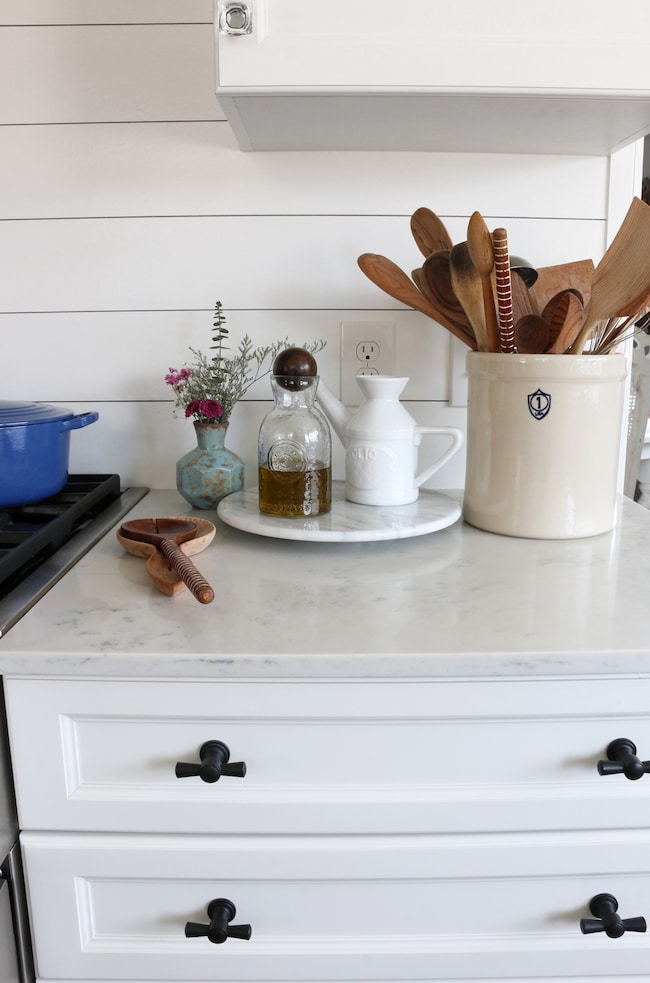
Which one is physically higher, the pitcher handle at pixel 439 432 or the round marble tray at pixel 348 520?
the pitcher handle at pixel 439 432

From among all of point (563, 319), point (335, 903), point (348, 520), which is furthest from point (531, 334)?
point (335, 903)

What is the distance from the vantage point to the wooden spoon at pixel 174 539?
29.1 inches

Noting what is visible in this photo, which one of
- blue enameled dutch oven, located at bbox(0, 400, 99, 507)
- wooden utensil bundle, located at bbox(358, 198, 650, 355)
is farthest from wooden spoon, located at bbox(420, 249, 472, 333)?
blue enameled dutch oven, located at bbox(0, 400, 99, 507)

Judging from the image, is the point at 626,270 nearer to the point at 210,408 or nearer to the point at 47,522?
the point at 210,408

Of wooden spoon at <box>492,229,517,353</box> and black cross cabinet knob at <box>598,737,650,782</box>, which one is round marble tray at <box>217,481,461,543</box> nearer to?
wooden spoon at <box>492,229,517,353</box>

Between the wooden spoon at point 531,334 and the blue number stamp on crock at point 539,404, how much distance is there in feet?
0.20

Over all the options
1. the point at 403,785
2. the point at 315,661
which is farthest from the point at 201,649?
the point at 403,785

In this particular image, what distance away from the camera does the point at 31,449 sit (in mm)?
979

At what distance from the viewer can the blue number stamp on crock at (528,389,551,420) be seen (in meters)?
0.92

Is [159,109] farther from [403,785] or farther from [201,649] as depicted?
[403,785]

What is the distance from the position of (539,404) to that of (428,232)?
0.31 metres

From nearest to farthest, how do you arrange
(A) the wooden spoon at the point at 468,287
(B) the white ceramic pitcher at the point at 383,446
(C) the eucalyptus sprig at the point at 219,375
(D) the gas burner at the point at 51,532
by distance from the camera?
(D) the gas burner at the point at 51,532
(A) the wooden spoon at the point at 468,287
(B) the white ceramic pitcher at the point at 383,446
(C) the eucalyptus sprig at the point at 219,375

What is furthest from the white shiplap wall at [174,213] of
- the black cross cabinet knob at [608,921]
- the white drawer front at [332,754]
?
the black cross cabinet knob at [608,921]

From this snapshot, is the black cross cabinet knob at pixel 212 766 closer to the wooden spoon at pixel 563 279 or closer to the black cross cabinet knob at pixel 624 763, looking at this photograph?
the black cross cabinet knob at pixel 624 763
